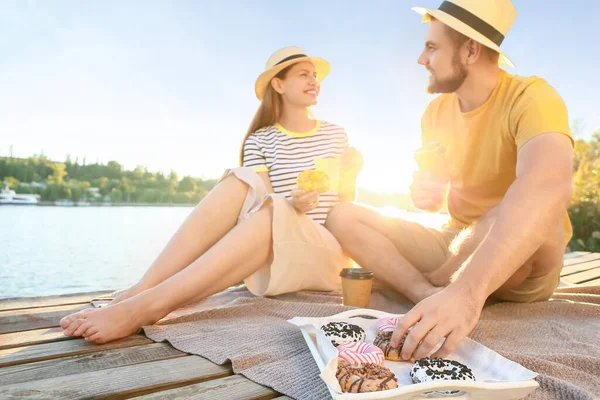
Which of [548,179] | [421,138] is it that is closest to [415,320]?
[548,179]

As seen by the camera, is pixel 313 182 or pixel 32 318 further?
pixel 313 182

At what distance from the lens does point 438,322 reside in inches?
41.4

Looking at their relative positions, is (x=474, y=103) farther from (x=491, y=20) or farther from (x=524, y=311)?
(x=524, y=311)

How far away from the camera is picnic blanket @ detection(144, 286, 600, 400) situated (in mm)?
1176

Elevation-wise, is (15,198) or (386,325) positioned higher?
(386,325)

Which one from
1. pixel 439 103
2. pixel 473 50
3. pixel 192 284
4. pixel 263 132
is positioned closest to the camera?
pixel 192 284

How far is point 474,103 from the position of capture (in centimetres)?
202

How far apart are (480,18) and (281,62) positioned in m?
1.38

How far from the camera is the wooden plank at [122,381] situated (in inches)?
41.6

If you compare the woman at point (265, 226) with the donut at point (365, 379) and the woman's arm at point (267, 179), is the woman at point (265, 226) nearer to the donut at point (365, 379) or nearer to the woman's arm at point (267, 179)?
the woman's arm at point (267, 179)

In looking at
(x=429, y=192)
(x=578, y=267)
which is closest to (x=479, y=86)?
(x=429, y=192)

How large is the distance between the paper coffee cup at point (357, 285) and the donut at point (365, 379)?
2.84 feet

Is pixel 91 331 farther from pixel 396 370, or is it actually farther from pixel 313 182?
pixel 313 182

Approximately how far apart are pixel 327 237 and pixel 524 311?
2.79 ft
